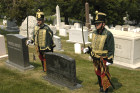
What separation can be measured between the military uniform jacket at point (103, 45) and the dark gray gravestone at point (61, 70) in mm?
753

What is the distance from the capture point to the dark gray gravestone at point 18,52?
7840mm

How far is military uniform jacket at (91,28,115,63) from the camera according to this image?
18.0 ft

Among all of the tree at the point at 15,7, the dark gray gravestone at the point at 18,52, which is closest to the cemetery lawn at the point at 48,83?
the dark gray gravestone at the point at 18,52

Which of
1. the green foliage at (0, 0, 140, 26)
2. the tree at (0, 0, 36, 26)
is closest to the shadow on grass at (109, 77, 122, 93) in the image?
the tree at (0, 0, 36, 26)

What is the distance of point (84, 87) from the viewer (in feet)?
20.9

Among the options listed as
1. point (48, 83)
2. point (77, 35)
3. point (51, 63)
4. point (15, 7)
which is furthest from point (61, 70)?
point (15, 7)

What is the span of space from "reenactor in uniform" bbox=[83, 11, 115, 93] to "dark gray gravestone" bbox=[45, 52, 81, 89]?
28.8 inches

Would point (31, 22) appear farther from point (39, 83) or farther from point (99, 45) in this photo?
point (99, 45)

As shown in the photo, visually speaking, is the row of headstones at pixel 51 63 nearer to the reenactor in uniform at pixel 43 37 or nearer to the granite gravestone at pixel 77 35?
the reenactor in uniform at pixel 43 37

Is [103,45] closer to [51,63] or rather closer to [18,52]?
[51,63]

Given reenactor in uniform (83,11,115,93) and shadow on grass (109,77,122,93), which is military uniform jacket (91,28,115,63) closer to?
reenactor in uniform (83,11,115,93)

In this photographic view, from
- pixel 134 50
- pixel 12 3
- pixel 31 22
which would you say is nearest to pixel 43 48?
pixel 134 50

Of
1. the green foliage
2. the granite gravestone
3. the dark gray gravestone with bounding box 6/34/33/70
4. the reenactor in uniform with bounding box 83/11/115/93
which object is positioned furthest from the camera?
the green foliage

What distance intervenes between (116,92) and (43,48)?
295 centimetres
